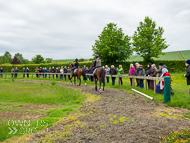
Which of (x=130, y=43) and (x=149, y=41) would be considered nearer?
(x=149, y=41)

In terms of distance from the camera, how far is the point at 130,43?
3888 centimetres

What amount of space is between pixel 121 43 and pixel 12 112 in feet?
121

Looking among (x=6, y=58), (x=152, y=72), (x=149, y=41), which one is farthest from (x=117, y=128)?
(x=6, y=58)

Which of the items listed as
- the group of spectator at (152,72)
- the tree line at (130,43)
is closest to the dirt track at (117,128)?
the group of spectator at (152,72)

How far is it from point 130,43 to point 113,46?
184 inches

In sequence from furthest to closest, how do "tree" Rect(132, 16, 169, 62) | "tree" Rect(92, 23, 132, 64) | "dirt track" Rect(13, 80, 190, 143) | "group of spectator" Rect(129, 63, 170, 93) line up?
"tree" Rect(92, 23, 132, 64), "tree" Rect(132, 16, 169, 62), "group of spectator" Rect(129, 63, 170, 93), "dirt track" Rect(13, 80, 190, 143)

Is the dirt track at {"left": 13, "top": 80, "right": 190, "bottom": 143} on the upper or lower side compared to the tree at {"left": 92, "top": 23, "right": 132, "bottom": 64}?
lower

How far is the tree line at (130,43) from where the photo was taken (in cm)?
3434

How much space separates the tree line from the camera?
34.3 meters

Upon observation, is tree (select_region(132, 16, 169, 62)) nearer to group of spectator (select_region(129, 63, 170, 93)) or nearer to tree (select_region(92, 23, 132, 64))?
tree (select_region(92, 23, 132, 64))

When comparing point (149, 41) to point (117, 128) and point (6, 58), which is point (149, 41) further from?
point (6, 58)

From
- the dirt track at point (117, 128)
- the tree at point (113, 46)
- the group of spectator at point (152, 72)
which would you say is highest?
the tree at point (113, 46)

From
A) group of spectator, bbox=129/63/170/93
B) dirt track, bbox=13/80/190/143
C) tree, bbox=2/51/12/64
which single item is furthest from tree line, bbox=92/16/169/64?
tree, bbox=2/51/12/64

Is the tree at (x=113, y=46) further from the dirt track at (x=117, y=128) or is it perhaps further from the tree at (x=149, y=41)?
the dirt track at (x=117, y=128)
